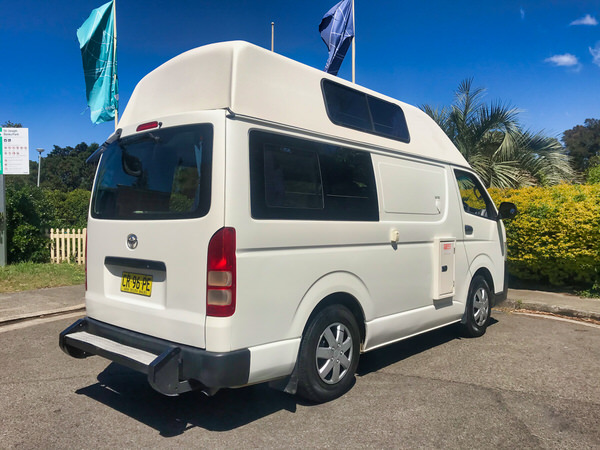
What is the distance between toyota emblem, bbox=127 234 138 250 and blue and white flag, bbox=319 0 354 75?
11190 mm

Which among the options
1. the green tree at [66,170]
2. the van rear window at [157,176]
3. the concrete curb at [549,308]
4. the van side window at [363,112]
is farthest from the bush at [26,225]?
the green tree at [66,170]

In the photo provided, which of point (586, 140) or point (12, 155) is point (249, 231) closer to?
point (12, 155)

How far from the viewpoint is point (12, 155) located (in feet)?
37.1

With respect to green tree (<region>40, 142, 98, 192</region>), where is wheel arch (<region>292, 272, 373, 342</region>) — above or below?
below

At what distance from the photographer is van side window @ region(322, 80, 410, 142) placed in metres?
4.22

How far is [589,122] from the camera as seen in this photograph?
180ft

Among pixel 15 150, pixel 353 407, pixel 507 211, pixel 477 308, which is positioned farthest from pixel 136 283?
pixel 15 150

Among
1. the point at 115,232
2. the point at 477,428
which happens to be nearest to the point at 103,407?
the point at 115,232

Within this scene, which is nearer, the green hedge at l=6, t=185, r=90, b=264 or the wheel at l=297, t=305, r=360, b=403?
the wheel at l=297, t=305, r=360, b=403

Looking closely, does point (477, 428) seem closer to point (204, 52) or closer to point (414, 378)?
point (414, 378)

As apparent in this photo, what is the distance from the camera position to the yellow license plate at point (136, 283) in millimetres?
3547

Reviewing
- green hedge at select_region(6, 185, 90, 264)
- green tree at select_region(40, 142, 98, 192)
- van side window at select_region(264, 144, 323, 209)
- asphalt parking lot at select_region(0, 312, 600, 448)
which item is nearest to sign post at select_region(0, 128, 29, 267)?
green hedge at select_region(6, 185, 90, 264)

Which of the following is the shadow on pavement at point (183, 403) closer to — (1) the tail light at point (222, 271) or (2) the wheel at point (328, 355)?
(2) the wheel at point (328, 355)

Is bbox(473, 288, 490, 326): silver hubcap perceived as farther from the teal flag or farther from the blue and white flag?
the teal flag
